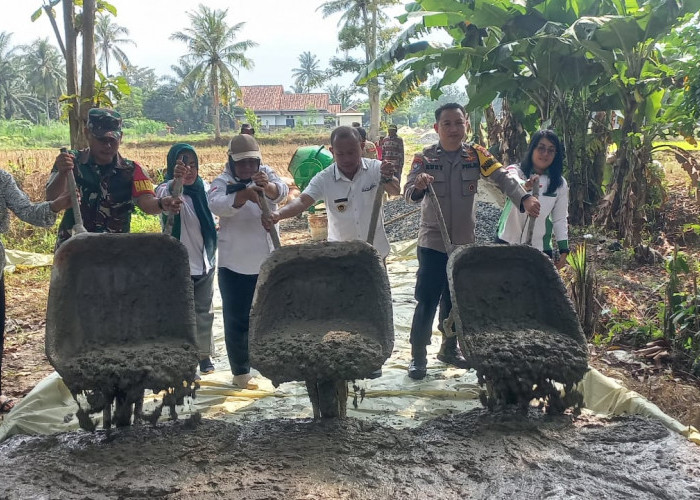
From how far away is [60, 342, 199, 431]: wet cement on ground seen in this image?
2.86 m

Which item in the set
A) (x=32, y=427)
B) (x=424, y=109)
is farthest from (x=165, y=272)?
(x=424, y=109)

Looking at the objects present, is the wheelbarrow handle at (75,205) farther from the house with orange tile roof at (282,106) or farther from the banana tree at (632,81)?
the house with orange tile roof at (282,106)

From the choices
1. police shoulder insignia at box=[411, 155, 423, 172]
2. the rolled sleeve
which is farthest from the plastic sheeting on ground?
police shoulder insignia at box=[411, 155, 423, 172]

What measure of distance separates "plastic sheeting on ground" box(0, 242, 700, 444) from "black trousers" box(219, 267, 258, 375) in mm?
232

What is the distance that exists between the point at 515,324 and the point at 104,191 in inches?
96.9

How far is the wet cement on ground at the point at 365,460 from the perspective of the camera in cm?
250

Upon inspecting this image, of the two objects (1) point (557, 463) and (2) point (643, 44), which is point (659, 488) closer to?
(1) point (557, 463)

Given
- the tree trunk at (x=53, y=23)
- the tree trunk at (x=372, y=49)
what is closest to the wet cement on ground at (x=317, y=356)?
the tree trunk at (x=53, y=23)

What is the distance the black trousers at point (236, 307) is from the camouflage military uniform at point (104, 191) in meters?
0.69

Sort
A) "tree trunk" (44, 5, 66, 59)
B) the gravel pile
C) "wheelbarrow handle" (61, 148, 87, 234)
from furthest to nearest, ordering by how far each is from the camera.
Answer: the gravel pile → "tree trunk" (44, 5, 66, 59) → "wheelbarrow handle" (61, 148, 87, 234)

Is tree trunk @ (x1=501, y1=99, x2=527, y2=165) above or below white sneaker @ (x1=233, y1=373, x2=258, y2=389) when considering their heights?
above

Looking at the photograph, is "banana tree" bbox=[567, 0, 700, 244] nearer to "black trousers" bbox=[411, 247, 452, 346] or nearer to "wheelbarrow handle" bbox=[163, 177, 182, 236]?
"black trousers" bbox=[411, 247, 452, 346]

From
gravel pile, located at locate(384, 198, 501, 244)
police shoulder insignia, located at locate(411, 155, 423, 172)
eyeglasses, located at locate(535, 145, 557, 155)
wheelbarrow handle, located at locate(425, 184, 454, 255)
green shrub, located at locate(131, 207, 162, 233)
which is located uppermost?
eyeglasses, located at locate(535, 145, 557, 155)

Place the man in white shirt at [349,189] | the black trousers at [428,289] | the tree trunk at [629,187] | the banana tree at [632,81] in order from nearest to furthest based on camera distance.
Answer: the man in white shirt at [349,189] → the black trousers at [428,289] → the banana tree at [632,81] → the tree trunk at [629,187]
